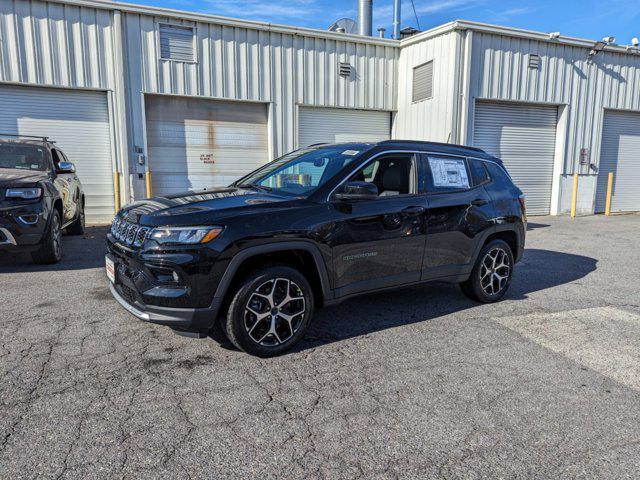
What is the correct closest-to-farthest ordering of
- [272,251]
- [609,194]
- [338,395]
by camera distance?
[338,395]
[272,251]
[609,194]

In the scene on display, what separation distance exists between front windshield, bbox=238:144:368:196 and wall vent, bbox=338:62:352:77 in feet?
28.2

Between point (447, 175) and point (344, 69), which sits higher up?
point (344, 69)

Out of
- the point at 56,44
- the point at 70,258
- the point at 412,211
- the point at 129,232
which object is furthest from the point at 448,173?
the point at 56,44

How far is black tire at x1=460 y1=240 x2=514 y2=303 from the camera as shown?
523 centimetres

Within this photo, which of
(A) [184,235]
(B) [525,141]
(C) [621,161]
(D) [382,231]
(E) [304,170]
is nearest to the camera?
(A) [184,235]

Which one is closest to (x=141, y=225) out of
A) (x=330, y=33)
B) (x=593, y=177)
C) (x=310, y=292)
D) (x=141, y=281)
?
(x=141, y=281)

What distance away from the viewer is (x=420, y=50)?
13094mm

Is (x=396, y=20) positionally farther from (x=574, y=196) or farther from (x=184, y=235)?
(x=184, y=235)

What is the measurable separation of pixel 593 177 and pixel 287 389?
14.6m

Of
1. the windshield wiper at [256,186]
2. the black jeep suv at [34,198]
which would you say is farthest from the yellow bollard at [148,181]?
the windshield wiper at [256,186]

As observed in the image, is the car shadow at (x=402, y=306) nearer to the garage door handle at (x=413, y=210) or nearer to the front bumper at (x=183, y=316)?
the front bumper at (x=183, y=316)

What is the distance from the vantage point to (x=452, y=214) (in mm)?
A: 4828

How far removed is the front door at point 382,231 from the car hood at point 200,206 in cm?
53

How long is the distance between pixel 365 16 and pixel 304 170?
1438 cm
